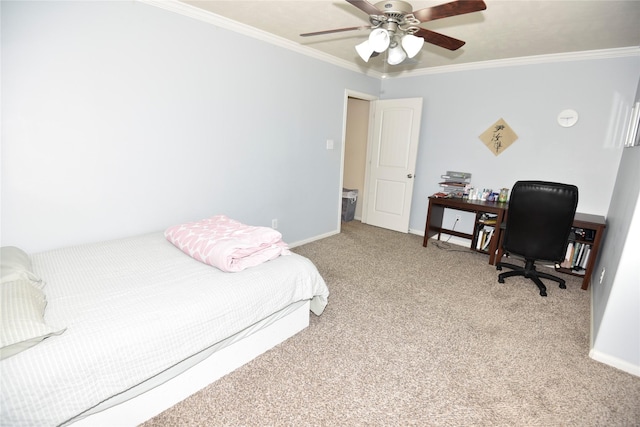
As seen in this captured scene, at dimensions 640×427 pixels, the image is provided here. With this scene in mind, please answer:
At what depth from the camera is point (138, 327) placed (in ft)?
4.46

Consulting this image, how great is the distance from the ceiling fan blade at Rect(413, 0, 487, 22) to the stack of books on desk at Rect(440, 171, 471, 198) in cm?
280

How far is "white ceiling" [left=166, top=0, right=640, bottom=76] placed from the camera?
2.24 meters

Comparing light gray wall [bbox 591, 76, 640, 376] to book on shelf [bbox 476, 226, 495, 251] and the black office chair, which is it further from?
book on shelf [bbox 476, 226, 495, 251]

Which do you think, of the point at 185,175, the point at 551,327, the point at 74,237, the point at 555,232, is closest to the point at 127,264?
the point at 74,237

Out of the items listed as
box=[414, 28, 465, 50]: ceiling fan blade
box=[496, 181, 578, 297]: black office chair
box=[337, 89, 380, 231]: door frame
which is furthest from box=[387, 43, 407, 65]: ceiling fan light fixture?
box=[337, 89, 380, 231]: door frame

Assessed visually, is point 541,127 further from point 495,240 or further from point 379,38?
point 379,38

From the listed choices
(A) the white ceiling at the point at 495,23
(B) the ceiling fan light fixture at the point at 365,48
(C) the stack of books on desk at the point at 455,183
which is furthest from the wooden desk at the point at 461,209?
(B) the ceiling fan light fixture at the point at 365,48

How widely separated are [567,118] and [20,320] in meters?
4.73

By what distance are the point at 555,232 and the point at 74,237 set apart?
3.95 meters

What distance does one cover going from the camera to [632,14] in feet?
7.37

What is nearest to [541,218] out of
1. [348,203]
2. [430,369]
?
[430,369]

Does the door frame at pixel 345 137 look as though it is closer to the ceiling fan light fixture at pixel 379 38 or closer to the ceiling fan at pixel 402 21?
the ceiling fan at pixel 402 21

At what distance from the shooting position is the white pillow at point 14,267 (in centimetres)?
147

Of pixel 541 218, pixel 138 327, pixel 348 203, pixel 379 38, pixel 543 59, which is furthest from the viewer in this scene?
pixel 348 203
